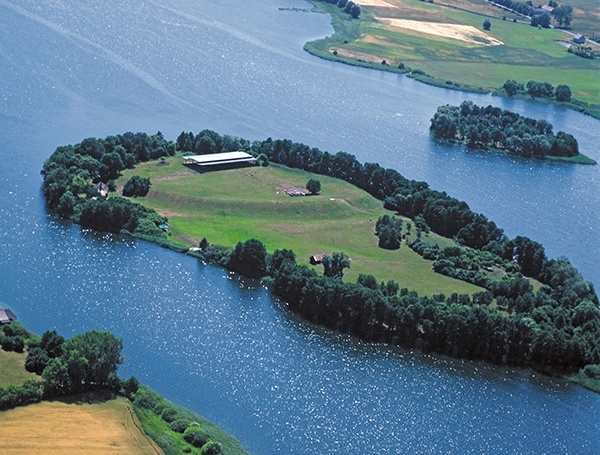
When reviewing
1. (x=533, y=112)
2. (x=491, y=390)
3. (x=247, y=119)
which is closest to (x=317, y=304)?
(x=491, y=390)

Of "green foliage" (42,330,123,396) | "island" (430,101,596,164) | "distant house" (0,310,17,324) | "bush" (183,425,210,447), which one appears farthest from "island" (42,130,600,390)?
"island" (430,101,596,164)

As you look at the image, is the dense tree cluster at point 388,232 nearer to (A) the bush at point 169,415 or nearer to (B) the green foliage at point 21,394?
(A) the bush at point 169,415

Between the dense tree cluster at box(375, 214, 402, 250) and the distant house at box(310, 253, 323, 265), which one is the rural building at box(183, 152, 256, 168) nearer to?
the dense tree cluster at box(375, 214, 402, 250)

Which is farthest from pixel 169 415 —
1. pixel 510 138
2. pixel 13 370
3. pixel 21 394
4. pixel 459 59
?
pixel 459 59

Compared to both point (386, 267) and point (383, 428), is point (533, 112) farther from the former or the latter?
point (383, 428)

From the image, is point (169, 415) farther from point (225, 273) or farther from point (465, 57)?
point (465, 57)

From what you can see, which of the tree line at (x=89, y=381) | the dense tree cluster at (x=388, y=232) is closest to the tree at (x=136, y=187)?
the dense tree cluster at (x=388, y=232)
